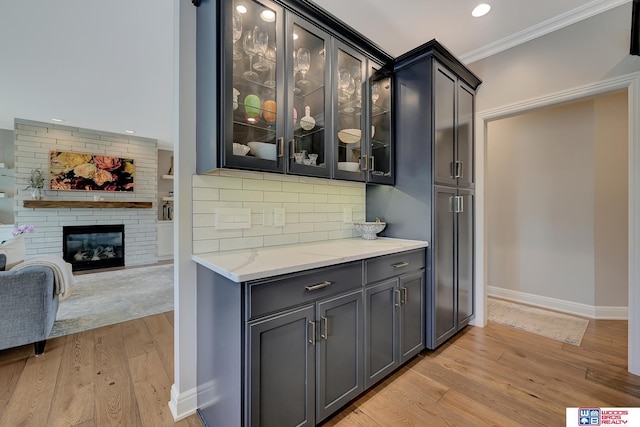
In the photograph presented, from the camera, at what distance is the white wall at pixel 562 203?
283 cm

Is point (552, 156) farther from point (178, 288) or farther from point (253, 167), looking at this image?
point (178, 288)

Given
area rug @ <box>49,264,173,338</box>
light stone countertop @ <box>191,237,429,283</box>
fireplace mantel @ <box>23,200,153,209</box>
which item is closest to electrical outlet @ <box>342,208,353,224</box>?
light stone countertop @ <box>191,237,429,283</box>

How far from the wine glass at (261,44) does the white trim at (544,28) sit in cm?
224

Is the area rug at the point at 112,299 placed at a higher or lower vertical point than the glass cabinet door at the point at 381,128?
lower

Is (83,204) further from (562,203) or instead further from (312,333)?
(562,203)

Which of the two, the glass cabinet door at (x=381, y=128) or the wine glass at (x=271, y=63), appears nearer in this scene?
the wine glass at (x=271, y=63)

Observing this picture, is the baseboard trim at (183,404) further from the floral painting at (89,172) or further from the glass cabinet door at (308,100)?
the floral painting at (89,172)

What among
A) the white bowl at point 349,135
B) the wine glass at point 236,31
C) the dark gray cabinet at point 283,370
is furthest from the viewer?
the white bowl at point 349,135

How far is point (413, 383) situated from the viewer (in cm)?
179

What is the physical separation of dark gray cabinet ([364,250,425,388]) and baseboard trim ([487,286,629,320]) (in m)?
2.11

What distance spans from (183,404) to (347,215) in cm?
173

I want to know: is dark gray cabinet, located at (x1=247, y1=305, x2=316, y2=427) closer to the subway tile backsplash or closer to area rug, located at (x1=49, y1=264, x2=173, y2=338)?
the subway tile backsplash

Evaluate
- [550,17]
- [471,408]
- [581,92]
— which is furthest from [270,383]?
[550,17]

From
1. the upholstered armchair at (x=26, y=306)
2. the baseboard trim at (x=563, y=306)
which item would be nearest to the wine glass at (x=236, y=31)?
the upholstered armchair at (x=26, y=306)
